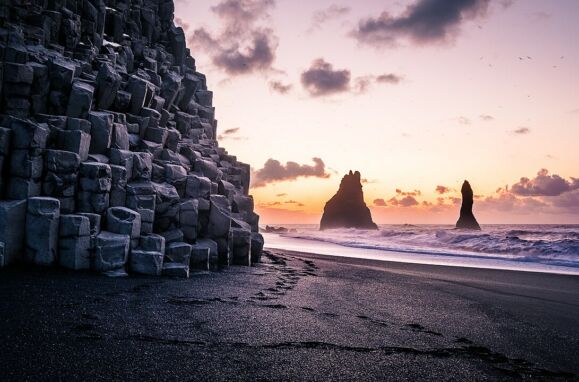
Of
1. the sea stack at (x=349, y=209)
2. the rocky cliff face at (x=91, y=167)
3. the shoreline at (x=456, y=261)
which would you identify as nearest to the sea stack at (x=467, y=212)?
the sea stack at (x=349, y=209)

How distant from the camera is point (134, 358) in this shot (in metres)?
3.72

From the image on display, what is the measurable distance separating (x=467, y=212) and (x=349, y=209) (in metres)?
31.1

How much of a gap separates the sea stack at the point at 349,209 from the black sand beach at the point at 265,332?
301ft

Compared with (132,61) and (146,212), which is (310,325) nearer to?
(146,212)

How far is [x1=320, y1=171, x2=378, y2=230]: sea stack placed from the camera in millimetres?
100125

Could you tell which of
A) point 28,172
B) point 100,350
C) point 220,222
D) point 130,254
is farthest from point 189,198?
point 100,350

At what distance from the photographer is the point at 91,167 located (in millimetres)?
8836

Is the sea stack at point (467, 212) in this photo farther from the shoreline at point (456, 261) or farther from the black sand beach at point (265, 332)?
the black sand beach at point (265, 332)

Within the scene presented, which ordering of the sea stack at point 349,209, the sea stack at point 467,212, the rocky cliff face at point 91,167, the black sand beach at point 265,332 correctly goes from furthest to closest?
the sea stack at point 349,209, the sea stack at point 467,212, the rocky cliff face at point 91,167, the black sand beach at point 265,332

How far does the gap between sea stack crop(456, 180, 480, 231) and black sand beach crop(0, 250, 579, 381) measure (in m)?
75.2

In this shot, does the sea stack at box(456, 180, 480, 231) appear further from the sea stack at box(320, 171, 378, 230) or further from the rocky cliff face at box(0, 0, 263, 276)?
the rocky cliff face at box(0, 0, 263, 276)

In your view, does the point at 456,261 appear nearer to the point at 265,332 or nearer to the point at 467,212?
the point at 265,332

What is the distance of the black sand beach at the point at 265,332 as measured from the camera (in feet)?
11.9

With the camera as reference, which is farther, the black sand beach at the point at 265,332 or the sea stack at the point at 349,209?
the sea stack at the point at 349,209
